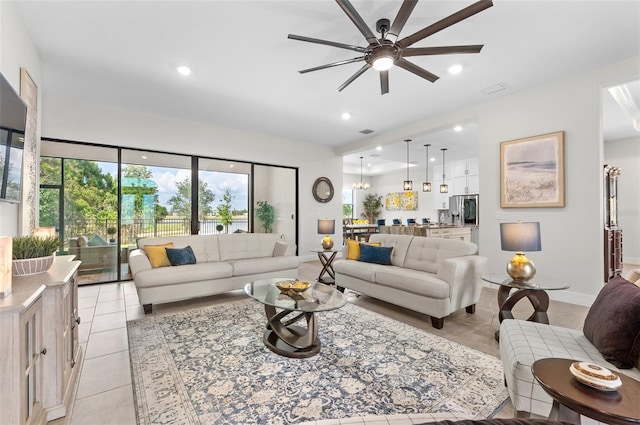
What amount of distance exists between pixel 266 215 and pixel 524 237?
5155 mm

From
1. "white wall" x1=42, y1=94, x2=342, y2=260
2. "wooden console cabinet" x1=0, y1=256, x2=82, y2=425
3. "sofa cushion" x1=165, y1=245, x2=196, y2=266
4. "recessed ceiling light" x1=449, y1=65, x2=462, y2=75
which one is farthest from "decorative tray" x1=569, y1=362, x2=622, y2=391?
"white wall" x1=42, y1=94, x2=342, y2=260

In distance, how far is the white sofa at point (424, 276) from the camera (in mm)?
2980

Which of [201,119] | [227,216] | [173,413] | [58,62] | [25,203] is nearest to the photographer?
[173,413]

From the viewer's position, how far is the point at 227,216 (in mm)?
6188

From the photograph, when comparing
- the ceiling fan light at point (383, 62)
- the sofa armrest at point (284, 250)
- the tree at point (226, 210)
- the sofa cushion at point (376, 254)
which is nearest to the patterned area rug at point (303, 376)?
the sofa cushion at point (376, 254)

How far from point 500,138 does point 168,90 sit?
4.99 meters

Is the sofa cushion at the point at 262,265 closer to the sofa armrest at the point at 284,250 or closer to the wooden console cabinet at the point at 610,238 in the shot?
the sofa armrest at the point at 284,250

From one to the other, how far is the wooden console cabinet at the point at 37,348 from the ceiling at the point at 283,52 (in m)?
2.31

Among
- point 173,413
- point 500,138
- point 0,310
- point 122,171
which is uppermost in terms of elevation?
point 500,138

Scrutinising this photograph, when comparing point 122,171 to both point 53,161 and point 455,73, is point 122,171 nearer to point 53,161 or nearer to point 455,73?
point 53,161

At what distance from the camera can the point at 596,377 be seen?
3.56ft

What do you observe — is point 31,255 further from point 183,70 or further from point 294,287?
point 183,70

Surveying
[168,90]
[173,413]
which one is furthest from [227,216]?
[173,413]

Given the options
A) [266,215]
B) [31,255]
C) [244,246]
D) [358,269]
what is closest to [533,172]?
[358,269]
